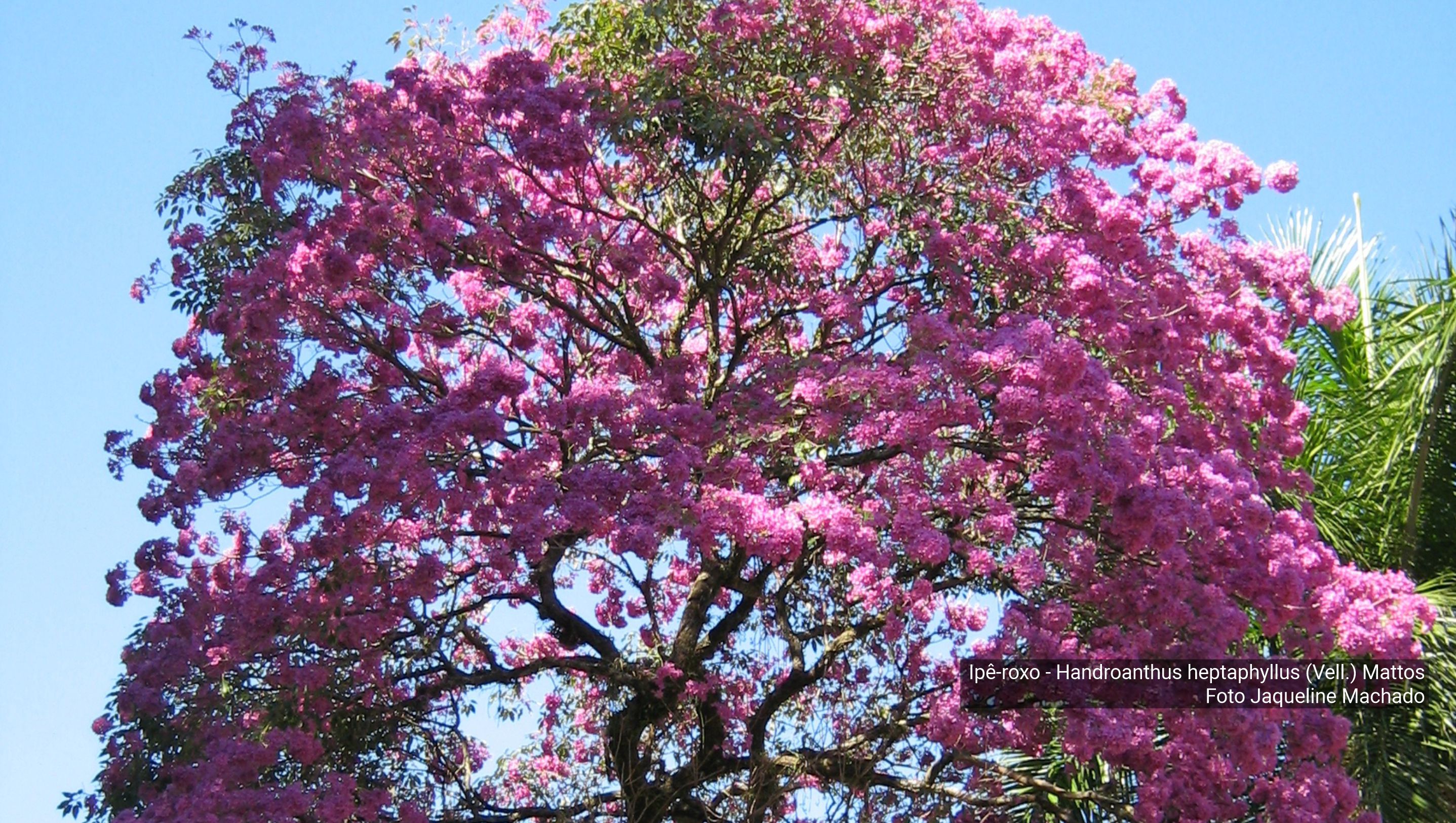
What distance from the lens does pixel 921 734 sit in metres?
8.83

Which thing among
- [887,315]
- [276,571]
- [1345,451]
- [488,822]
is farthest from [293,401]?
[1345,451]

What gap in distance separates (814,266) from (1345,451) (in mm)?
4242

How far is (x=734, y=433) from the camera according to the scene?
8609 millimetres

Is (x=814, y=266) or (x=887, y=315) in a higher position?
(x=814, y=266)

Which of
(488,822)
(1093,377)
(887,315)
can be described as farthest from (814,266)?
(488,822)

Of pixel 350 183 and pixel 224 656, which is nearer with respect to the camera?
pixel 224 656

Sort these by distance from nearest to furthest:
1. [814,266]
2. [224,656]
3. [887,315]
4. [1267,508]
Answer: [224,656], [1267,508], [887,315], [814,266]

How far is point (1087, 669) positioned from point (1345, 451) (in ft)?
14.0

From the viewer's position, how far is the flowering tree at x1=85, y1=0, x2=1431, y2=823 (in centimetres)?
803

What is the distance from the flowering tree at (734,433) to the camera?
26.3 feet

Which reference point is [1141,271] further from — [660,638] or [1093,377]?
[660,638]

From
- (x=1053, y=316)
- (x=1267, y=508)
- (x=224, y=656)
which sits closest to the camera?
(x=224, y=656)

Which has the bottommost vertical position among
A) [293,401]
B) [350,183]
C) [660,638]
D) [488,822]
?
[488,822]

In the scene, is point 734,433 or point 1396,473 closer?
point 734,433
